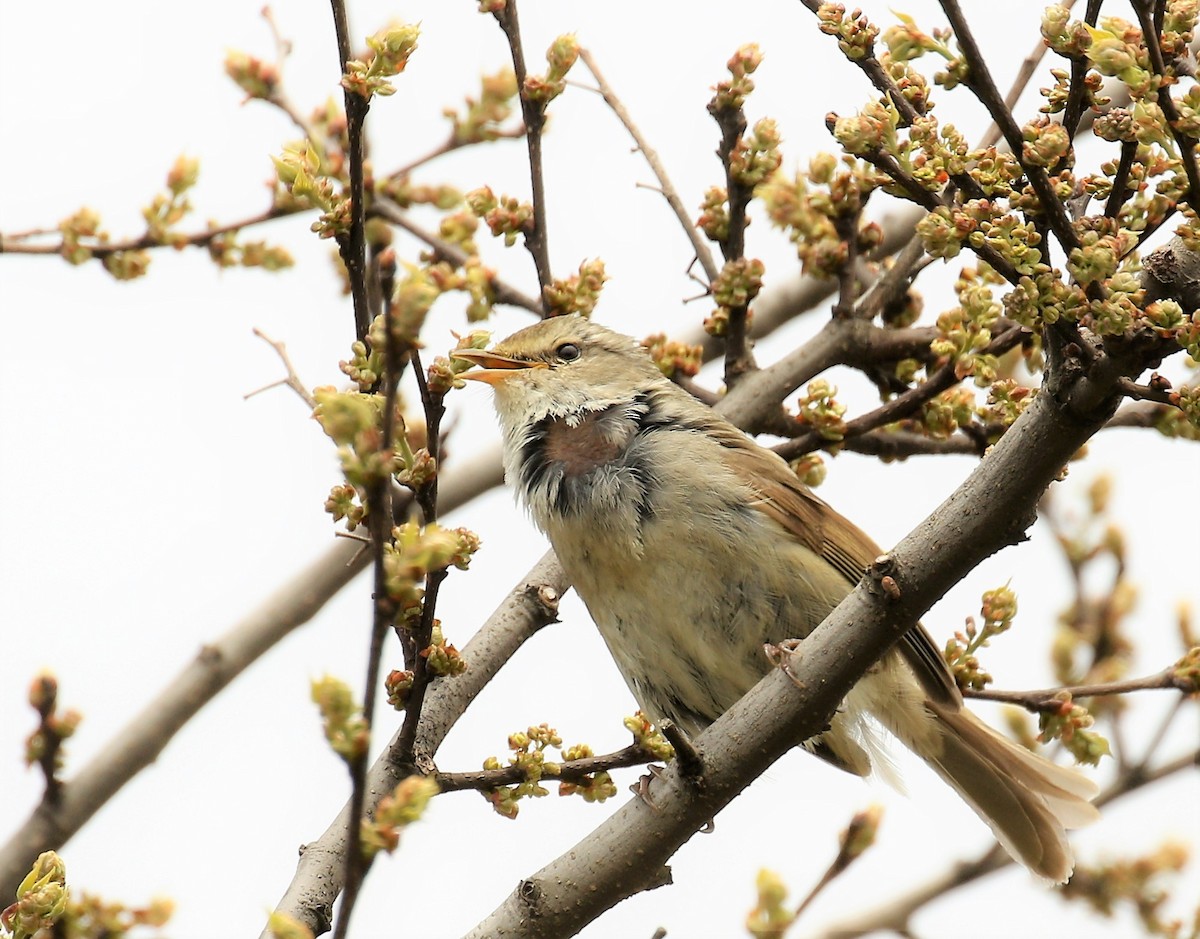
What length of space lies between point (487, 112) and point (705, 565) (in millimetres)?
1867

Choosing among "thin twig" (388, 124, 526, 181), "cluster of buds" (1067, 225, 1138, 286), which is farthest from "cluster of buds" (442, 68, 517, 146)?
"cluster of buds" (1067, 225, 1138, 286)

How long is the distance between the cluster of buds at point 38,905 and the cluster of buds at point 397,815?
104cm

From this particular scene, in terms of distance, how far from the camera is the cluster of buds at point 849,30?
266 centimetres

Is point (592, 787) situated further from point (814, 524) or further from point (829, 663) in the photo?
point (814, 524)

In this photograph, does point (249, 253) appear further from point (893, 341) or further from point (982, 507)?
point (982, 507)

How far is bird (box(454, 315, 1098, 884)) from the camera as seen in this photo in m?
4.41

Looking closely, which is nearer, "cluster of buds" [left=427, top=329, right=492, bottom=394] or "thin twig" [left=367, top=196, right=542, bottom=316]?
"cluster of buds" [left=427, top=329, right=492, bottom=394]

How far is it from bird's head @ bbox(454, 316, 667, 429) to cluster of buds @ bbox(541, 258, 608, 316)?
0.92 ft

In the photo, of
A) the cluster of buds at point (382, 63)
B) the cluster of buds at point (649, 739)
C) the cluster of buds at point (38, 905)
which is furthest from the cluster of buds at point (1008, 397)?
the cluster of buds at point (38, 905)

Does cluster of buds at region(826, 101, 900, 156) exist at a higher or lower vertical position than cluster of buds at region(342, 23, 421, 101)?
lower

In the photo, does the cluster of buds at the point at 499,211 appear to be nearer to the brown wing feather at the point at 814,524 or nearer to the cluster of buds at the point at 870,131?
the brown wing feather at the point at 814,524

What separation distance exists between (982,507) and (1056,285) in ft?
1.92

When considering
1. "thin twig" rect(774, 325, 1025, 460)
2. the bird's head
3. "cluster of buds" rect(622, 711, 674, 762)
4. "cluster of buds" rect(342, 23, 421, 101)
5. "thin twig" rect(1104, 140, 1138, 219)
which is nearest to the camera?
"thin twig" rect(1104, 140, 1138, 219)

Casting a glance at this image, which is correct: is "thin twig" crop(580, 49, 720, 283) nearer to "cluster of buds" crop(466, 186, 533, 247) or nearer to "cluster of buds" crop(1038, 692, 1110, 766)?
"cluster of buds" crop(466, 186, 533, 247)
